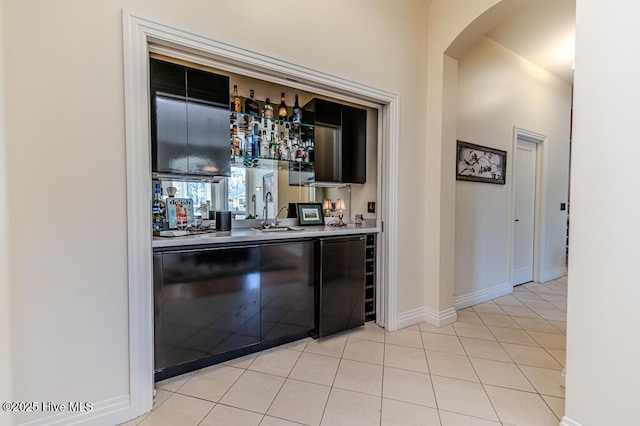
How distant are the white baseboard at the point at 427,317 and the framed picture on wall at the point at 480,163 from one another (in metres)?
1.41

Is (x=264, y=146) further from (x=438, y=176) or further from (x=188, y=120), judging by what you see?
(x=438, y=176)

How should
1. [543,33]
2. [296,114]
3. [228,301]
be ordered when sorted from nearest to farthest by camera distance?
[228,301], [296,114], [543,33]

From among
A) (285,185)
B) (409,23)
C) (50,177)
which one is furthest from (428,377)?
(409,23)

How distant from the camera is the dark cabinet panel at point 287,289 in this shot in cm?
209

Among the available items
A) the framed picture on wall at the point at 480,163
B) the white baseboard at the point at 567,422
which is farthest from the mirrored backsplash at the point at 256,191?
the white baseboard at the point at 567,422

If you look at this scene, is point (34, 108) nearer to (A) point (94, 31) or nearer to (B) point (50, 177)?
(B) point (50, 177)

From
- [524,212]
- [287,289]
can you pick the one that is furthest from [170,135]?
[524,212]

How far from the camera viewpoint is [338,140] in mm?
2715

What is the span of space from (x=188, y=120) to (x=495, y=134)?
134 inches

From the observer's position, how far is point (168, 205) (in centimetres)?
210

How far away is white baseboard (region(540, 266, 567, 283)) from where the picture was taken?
4.19 meters

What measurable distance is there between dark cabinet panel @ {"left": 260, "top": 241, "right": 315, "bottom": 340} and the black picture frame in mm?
505

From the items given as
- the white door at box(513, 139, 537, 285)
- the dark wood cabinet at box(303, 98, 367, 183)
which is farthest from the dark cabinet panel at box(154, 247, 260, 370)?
the white door at box(513, 139, 537, 285)

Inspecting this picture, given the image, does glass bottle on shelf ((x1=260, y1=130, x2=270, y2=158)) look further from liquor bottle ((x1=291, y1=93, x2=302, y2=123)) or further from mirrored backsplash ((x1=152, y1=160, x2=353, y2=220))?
liquor bottle ((x1=291, y1=93, x2=302, y2=123))
